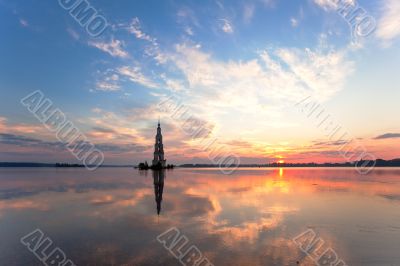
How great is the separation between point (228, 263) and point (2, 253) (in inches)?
344

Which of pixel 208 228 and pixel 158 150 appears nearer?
pixel 208 228

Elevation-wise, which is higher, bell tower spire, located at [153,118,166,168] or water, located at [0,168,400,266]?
bell tower spire, located at [153,118,166,168]

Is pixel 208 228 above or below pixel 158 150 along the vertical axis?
below

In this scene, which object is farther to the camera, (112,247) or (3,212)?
(3,212)

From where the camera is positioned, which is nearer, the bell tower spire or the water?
the water

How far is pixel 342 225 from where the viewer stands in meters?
17.4

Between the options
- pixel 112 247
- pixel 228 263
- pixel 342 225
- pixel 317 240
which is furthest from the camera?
pixel 342 225

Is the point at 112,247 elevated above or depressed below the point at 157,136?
below

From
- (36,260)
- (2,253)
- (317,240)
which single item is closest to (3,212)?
(2,253)

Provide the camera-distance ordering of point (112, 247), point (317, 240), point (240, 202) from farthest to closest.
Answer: point (240, 202) → point (317, 240) → point (112, 247)

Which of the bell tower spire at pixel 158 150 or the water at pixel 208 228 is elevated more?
the bell tower spire at pixel 158 150

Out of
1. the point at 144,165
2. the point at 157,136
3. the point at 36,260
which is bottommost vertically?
the point at 36,260

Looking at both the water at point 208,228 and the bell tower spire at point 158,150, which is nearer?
the water at point 208,228

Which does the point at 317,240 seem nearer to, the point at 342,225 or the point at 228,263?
the point at 342,225
